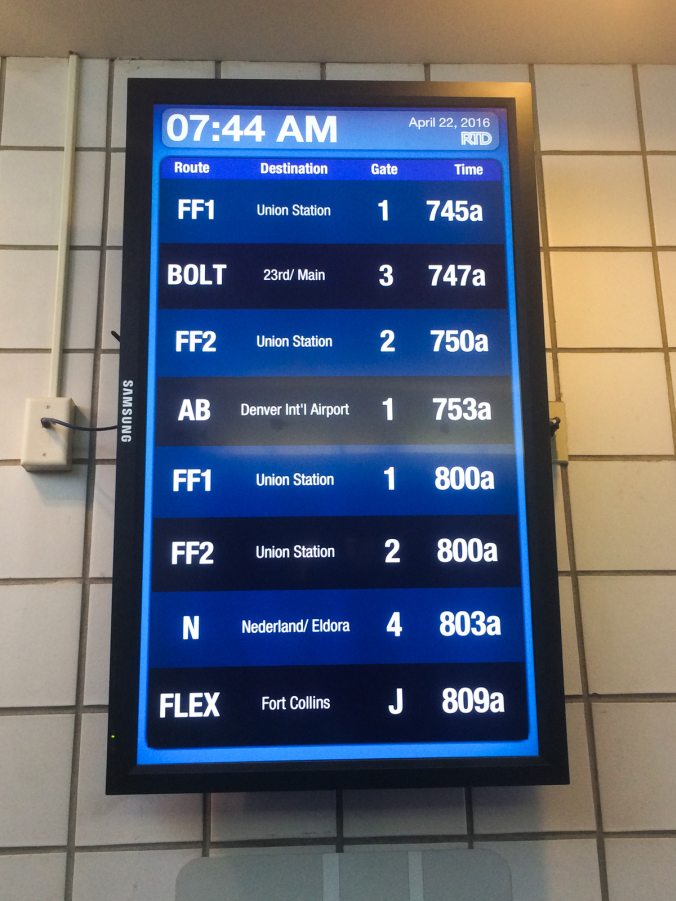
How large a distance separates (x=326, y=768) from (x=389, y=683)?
0.19 m

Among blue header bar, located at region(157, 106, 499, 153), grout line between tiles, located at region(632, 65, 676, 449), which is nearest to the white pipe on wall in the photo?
blue header bar, located at region(157, 106, 499, 153)

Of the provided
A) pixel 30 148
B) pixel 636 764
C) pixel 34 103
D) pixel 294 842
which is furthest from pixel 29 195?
pixel 636 764

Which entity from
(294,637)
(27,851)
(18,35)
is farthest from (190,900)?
(18,35)

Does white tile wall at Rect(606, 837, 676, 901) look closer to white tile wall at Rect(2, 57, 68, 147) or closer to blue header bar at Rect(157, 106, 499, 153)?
blue header bar at Rect(157, 106, 499, 153)

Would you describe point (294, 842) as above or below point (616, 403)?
below

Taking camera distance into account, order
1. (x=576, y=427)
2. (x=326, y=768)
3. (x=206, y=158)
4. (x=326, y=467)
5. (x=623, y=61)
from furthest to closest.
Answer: (x=623, y=61), (x=576, y=427), (x=206, y=158), (x=326, y=467), (x=326, y=768)

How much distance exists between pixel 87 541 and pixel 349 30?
131 centimetres

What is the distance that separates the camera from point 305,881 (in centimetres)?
147

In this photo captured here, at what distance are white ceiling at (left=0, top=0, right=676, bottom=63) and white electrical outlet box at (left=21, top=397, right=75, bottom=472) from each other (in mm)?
881

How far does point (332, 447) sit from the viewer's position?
151 cm

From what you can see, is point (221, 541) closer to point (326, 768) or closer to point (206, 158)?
point (326, 768)

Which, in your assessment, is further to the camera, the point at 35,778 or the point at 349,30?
the point at 349,30

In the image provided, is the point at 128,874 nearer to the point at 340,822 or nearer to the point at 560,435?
the point at 340,822

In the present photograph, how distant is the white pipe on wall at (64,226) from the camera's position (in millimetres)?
1700
